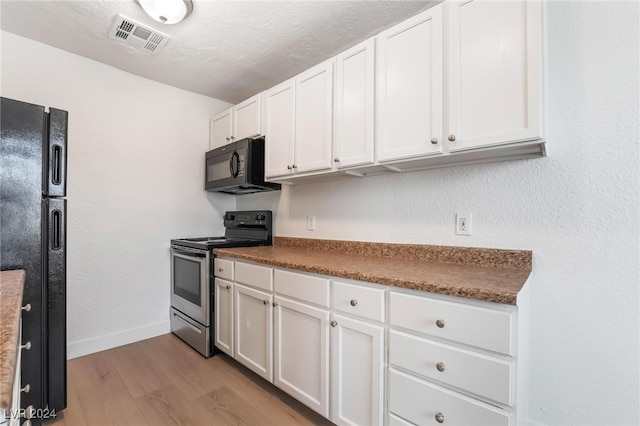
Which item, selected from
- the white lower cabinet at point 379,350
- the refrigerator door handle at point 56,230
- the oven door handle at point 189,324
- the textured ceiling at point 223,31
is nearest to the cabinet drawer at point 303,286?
the white lower cabinet at point 379,350

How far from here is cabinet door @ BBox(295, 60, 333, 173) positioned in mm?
1897

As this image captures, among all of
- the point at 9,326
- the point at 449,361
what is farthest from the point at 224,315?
the point at 449,361

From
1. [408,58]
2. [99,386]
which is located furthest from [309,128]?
[99,386]

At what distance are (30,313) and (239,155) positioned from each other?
5.14 ft

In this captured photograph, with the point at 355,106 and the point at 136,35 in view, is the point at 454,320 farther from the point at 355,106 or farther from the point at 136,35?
the point at 136,35

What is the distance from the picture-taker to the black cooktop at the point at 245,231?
2.60 meters

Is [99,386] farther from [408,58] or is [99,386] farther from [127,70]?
[408,58]

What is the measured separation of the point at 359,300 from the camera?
1.41 metres

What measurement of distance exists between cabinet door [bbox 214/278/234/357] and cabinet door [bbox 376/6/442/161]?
1.44 metres

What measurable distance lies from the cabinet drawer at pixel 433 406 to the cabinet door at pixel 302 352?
381 mm

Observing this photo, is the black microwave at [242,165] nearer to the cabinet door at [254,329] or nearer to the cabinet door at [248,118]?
the cabinet door at [248,118]

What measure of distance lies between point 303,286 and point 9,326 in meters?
1.12

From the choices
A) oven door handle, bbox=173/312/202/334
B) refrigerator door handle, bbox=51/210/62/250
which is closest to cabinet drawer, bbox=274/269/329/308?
oven door handle, bbox=173/312/202/334

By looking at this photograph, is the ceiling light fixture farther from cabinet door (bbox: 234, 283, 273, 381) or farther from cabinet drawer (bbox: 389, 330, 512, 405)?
cabinet drawer (bbox: 389, 330, 512, 405)
